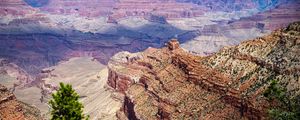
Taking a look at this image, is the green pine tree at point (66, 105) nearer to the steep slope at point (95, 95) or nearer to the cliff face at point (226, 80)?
the cliff face at point (226, 80)

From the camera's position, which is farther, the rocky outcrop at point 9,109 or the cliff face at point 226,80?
the rocky outcrop at point 9,109

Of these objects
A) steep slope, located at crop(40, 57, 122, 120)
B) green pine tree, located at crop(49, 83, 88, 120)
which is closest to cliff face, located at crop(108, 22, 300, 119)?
green pine tree, located at crop(49, 83, 88, 120)

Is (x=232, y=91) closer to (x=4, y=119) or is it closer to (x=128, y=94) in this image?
(x=4, y=119)

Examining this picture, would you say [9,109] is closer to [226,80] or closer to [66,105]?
[66,105]

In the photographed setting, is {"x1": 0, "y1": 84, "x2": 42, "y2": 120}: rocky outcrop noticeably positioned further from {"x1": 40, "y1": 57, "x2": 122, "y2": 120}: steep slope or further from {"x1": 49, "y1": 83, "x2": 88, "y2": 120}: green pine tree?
{"x1": 40, "y1": 57, "x2": 122, "y2": 120}: steep slope

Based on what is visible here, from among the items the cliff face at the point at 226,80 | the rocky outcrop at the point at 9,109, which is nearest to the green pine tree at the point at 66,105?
the cliff face at the point at 226,80

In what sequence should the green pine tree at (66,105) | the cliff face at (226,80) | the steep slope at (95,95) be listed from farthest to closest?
the steep slope at (95,95)
the cliff face at (226,80)
the green pine tree at (66,105)

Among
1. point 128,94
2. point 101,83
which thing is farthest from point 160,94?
point 101,83

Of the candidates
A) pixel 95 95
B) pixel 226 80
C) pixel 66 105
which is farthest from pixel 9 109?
pixel 95 95
